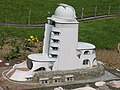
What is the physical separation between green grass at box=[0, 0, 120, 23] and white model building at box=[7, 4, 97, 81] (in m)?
31.7

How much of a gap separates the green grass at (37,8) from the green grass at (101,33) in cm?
823

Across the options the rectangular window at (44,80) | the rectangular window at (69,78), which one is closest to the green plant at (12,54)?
the rectangular window at (44,80)

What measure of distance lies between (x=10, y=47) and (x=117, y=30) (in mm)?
27378

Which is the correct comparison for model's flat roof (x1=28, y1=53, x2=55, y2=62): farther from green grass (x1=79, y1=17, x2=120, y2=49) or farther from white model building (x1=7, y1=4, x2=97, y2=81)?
green grass (x1=79, y1=17, x2=120, y2=49)

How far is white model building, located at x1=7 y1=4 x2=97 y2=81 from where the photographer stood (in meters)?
46.6

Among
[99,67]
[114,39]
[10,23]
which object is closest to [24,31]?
[10,23]

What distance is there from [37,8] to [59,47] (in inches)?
1655

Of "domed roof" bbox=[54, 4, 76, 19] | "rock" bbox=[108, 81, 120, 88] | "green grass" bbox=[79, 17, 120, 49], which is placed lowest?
"rock" bbox=[108, 81, 120, 88]

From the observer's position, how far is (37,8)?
288ft

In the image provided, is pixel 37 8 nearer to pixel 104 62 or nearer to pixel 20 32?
pixel 20 32

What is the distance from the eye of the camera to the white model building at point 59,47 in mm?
46625

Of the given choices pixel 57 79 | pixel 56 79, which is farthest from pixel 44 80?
pixel 57 79

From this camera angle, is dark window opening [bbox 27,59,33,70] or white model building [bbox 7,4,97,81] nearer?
white model building [bbox 7,4,97,81]

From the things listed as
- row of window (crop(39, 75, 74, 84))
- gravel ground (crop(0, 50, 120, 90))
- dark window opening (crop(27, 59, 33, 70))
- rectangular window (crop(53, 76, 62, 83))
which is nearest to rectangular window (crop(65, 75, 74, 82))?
row of window (crop(39, 75, 74, 84))
